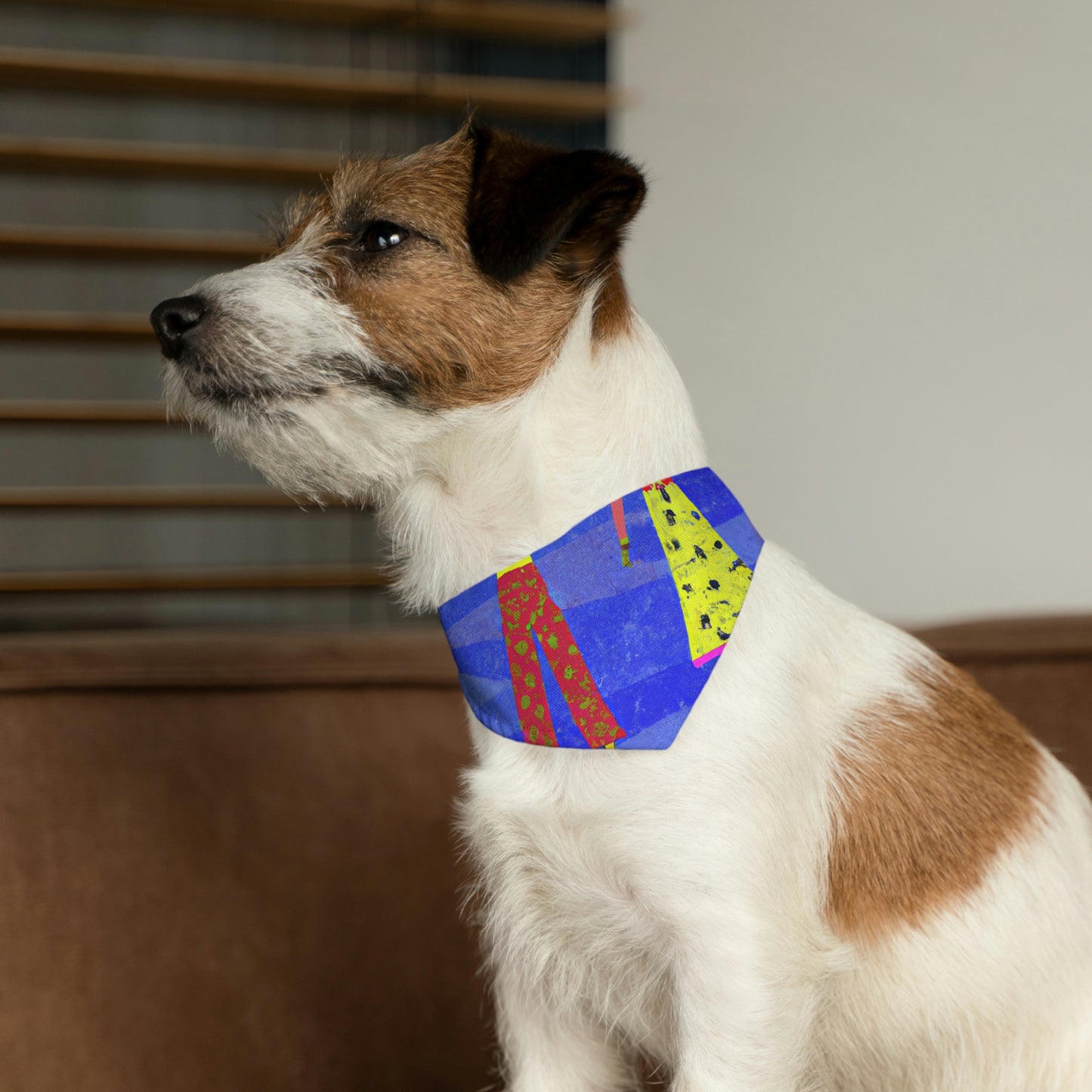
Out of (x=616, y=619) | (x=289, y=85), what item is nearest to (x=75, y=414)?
(x=289, y=85)

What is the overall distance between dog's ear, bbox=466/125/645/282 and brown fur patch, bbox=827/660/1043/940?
0.53 metres

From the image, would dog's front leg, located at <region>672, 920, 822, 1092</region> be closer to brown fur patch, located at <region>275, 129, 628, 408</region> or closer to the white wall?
brown fur patch, located at <region>275, 129, 628, 408</region>

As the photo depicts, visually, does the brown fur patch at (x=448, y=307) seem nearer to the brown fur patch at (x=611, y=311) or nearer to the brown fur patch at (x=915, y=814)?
the brown fur patch at (x=611, y=311)

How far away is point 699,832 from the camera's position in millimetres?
972

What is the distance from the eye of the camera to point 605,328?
3.65 ft

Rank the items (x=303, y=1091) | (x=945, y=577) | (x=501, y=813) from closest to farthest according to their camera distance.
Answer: (x=501, y=813) < (x=303, y=1091) < (x=945, y=577)

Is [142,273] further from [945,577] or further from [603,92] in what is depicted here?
[945,577]

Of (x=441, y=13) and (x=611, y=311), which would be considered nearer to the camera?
(x=611, y=311)

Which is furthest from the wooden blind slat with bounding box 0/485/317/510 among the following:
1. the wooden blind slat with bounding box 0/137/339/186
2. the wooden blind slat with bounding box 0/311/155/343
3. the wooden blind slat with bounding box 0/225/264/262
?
the wooden blind slat with bounding box 0/137/339/186

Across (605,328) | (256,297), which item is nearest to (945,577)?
(605,328)

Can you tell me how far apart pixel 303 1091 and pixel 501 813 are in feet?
2.41

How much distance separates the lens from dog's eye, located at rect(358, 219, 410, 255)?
1116mm

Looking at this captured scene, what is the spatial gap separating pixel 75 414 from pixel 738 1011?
3204 millimetres

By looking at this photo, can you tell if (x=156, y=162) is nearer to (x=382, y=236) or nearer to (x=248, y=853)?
(x=248, y=853)
